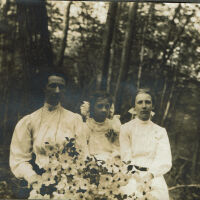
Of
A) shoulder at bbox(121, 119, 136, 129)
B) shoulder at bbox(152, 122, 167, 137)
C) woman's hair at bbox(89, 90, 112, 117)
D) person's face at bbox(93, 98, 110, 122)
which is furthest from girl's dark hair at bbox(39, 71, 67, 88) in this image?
shoulder at bbox(152, 122, 167, 137)

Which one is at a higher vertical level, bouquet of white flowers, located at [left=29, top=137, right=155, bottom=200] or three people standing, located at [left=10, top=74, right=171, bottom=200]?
three people standing, located at [left=10, top=74, right=171, bottom=200]

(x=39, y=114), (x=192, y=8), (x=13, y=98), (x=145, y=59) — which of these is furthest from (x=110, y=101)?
(x=192, y=8)

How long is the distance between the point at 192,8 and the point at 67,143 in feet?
8.22

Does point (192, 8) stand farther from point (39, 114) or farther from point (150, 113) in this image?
point (39, 114)

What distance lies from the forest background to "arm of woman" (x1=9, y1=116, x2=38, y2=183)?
0.30 feet

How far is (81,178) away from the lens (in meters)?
3.96

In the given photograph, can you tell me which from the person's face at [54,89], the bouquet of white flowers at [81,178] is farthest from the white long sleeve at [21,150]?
the person's face at [54,89]

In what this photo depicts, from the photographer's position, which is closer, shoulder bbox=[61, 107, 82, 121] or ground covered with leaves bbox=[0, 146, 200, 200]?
ground covered with leaves bbox=[0, 146, 200, 200]

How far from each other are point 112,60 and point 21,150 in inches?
69.9

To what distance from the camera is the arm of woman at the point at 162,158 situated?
397 cm

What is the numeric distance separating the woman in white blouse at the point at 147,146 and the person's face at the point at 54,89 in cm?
99

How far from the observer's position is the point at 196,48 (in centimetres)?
399

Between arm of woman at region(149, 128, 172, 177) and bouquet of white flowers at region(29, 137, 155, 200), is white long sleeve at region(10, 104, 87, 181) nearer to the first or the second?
bouquet of white flowers at region(29, 137, 155, 200)

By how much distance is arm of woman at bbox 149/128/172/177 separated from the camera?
3.97m
